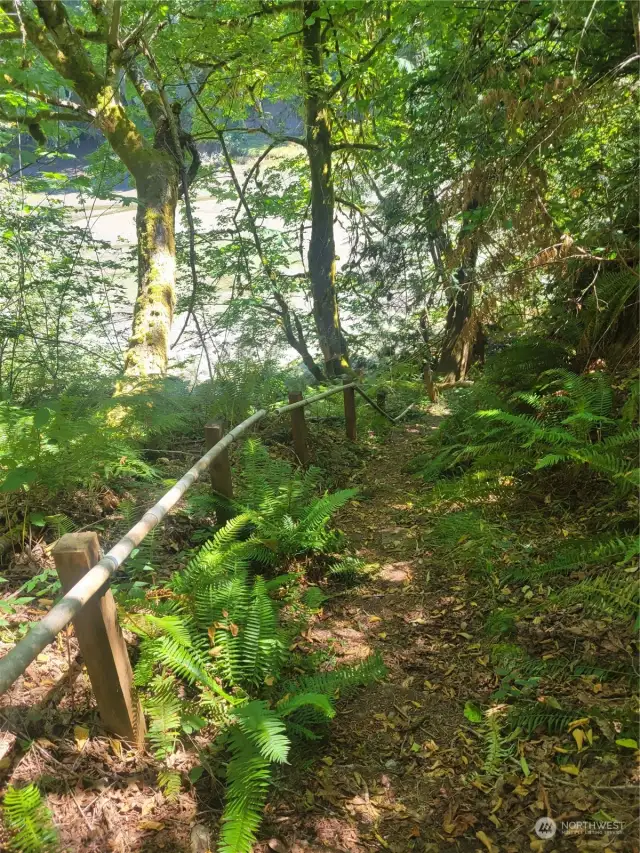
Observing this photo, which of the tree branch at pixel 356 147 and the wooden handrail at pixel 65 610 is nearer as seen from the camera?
the wooden handrail at pixel 65 610

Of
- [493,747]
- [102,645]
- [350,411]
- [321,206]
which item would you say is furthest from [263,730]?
[321,206]

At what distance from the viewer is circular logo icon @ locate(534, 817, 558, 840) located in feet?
6.05

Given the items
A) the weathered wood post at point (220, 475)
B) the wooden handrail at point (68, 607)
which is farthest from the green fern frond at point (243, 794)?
the weathered wood post at point (220, 475)

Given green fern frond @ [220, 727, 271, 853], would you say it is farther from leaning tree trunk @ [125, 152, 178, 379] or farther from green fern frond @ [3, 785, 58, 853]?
leaning tree trunk @ [125, 152, 178, 379]

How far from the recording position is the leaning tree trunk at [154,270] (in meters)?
6.39

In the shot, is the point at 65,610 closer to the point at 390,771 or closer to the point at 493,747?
the point at 390,771

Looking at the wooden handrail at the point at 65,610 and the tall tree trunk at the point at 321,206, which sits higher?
the tall tree trunk at the point at 321,206

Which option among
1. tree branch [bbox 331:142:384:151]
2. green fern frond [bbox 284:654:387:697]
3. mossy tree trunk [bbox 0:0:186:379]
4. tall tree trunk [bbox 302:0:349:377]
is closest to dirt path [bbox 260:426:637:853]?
green fern frond [bbox 284:654:387:697]

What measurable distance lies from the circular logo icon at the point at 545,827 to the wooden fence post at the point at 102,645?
5.15 ft

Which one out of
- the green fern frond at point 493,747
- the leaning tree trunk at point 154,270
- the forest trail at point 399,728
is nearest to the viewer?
the forest trail at point 399,728

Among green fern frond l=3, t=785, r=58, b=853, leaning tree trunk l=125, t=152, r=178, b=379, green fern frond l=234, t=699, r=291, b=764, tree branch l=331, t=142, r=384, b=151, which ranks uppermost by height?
tree branch l=331, t=142, r=384, b=151

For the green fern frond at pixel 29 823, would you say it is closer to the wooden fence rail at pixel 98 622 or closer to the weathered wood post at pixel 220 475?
the wooden fence rail at pixel 98 622

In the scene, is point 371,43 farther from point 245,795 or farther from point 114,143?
point 245,795

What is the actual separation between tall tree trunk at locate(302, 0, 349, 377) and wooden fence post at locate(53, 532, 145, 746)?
7825 mm
